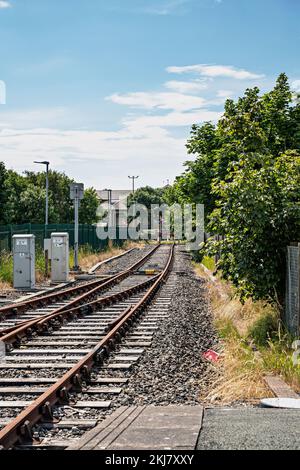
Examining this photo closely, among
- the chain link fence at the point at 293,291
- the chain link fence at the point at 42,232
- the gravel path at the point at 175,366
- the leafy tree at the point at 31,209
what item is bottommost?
the gravel path at the point at 175,366

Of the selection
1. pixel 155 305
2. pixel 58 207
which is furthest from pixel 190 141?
pixel 58 207

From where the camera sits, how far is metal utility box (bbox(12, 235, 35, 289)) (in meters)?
20.4

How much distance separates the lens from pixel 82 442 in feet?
18.2

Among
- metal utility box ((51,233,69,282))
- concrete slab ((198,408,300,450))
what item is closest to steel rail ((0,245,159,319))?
metal utility box ((51,233,69,282))

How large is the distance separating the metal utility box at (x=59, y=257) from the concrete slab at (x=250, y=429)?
54.4 feet

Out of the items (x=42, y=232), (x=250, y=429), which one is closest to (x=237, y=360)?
(x=250, y=429)

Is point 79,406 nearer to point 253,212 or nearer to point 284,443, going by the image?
point 284,443

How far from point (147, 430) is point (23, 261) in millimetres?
15054

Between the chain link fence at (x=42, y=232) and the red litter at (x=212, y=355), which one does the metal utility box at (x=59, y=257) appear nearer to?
the chain link fence at (x=42, y=232)

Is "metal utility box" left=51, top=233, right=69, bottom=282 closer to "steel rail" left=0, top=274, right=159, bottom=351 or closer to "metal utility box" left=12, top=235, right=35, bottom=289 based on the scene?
"metal utility box" left=12, top=235, right=35, bottom=289

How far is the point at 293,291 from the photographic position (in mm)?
10969

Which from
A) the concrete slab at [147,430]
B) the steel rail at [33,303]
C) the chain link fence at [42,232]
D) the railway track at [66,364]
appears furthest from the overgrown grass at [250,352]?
the chain link fence at [42,232]

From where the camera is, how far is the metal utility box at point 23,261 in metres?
20.4
